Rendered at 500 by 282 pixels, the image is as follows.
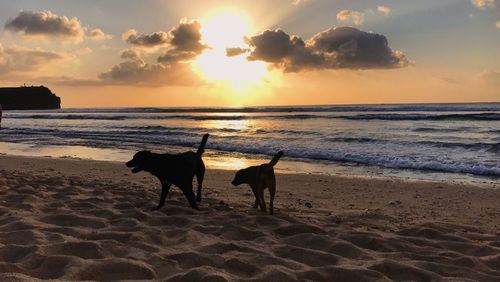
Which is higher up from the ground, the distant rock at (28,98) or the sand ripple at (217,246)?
the distant rock at (28,98)

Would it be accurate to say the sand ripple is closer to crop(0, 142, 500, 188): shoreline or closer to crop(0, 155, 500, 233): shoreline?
crop(0, 155, 500, 233): shoreline

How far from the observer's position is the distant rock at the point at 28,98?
133950 millimetres

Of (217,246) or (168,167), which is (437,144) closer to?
(168,167)

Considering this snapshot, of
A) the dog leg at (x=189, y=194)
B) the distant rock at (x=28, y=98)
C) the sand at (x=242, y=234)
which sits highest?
the distant rock at (x=28, y=98)

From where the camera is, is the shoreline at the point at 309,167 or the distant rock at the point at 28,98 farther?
the distant rock at the point at 28,98

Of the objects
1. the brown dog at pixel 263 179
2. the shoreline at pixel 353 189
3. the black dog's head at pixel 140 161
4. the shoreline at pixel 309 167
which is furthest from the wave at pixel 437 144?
the black dog's head at pixel 140 161

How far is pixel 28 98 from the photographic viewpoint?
5399 inches

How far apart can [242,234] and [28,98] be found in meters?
150

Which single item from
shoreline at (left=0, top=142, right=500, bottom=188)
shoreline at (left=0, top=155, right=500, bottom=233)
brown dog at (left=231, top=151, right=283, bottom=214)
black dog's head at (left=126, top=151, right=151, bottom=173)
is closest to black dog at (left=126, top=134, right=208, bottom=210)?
black dog's head at (left=126, top=151, right=151, bottom=173)

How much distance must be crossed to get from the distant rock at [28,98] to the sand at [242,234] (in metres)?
142

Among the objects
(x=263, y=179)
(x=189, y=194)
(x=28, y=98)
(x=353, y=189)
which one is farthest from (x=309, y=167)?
(x=28, y=98)

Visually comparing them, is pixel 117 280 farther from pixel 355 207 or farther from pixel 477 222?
pixel 477 222

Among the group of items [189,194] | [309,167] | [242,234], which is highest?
[189,194]

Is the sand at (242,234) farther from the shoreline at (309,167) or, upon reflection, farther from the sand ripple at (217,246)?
the shoreline at (309,167)
